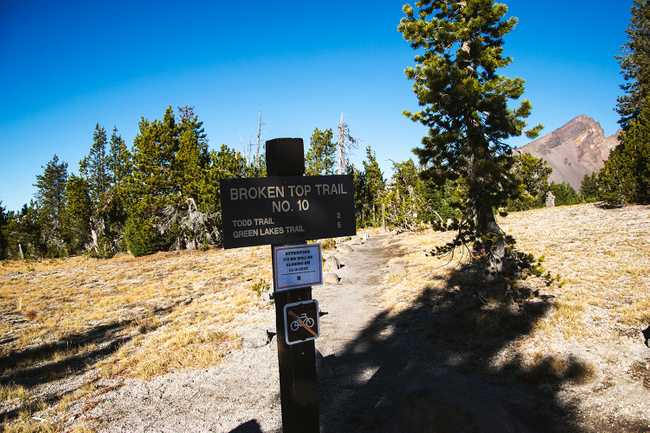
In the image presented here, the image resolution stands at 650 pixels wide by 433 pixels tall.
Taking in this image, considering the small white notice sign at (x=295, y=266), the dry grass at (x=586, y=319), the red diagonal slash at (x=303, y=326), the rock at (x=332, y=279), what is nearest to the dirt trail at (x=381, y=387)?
the dry grass at (x=586, y=319)

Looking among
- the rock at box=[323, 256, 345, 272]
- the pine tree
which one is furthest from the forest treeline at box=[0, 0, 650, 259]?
the rock at box=[323, 256, 345, 272]

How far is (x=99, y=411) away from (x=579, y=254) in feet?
52.7

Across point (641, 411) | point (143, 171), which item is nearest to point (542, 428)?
point (641, 411)

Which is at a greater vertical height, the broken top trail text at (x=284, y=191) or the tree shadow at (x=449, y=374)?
the broken top trail text at (x=284, y=191)

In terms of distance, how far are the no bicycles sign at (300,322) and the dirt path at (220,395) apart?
3.11m

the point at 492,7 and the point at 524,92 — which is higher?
the point at 492,7

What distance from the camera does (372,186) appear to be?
5634 cm

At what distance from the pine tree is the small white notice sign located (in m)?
6.52

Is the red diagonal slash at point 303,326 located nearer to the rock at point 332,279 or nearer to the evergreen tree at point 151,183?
the rock at point 332,279

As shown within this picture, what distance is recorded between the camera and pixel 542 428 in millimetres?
4688

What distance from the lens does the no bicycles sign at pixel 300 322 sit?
2.93 m

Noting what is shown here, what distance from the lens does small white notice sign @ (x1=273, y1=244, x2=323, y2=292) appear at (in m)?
2.91

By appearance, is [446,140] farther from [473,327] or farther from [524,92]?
[473,327]

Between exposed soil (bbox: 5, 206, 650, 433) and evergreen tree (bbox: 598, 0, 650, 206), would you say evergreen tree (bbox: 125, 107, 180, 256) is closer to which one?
exposed soil (bbox: 5, 206, 650, 433)
